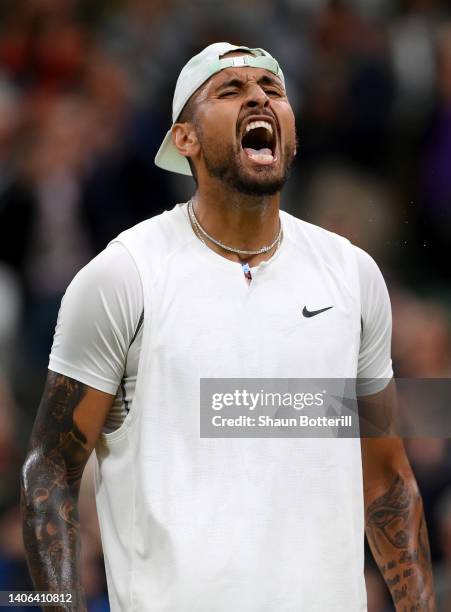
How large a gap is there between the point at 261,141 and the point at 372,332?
1.92ft

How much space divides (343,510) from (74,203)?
8.33 feet

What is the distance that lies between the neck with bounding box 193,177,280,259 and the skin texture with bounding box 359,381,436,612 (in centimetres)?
56

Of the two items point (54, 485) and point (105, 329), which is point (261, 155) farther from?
point (54, 485)

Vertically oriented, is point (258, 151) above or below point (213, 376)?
above

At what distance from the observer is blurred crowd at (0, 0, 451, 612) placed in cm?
505

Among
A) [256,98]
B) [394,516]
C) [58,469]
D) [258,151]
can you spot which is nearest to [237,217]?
[258,151]

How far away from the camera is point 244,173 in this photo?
308 cm

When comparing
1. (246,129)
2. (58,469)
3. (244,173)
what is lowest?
(58,469)

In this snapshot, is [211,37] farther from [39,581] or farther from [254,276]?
[39,581]

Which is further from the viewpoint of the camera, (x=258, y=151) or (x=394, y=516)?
(x=394, y=516)

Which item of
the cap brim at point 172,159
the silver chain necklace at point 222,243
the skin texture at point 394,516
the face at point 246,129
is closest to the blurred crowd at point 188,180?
the skin texture at point 394,516

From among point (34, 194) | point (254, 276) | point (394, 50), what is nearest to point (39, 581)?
point (254, 276)

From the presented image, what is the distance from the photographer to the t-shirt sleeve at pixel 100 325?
116 inches

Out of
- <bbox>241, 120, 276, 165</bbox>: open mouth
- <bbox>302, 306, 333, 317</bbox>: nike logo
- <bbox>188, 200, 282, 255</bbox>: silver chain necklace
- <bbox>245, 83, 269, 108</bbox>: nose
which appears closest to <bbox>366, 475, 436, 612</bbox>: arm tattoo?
<bbox>302, 306, 333, 317</bbox>: nike logo
